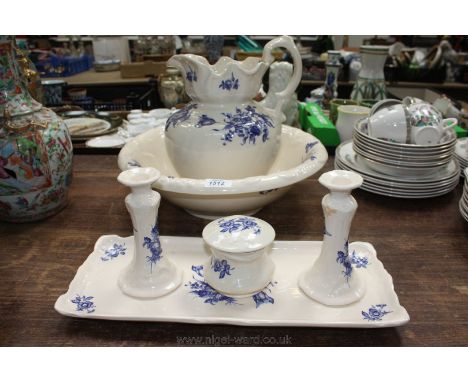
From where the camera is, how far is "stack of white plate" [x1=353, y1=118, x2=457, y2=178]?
876mm

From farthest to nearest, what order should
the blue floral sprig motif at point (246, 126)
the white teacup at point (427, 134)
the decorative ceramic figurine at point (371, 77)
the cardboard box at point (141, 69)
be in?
the cardboard box at point (141, 69) < the decorative ceramic figurine at point (371, 77) < the white teacup at point (427, 134) < the blue floral sprig motif at point (246, 126)

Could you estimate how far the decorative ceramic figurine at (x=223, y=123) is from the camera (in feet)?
2.59

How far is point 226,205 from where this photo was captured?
761 millimetres

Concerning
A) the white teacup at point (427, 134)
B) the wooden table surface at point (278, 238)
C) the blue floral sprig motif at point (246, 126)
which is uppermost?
the blue floral sprig motif at point (246, 126)

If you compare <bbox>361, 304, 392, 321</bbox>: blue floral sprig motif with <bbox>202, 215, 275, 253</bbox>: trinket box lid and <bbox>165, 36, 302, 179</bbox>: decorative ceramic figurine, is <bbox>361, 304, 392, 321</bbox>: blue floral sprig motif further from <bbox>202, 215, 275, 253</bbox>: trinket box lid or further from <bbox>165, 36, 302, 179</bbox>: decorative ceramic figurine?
<bbox>165, 36, 302, 179</bbox>: decorative ceramic figurine

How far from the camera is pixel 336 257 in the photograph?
605mm

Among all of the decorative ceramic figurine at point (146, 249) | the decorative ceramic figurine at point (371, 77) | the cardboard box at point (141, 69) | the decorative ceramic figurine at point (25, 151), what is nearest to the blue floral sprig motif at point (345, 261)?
the decorative ceramic figurine at point (146, 249)

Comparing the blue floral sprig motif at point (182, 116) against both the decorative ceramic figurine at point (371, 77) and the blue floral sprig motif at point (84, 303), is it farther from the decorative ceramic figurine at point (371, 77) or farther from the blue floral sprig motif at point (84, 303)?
the decorative ceramic figurine at point (371, 77)

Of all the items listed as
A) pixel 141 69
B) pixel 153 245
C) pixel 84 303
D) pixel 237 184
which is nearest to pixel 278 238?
pixel 237 184

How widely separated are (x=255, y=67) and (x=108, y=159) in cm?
60

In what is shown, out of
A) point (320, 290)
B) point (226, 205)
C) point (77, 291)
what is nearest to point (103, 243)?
point (77, 291)

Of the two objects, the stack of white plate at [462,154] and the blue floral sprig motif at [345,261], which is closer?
the blue floral sprig motif at [345,261]

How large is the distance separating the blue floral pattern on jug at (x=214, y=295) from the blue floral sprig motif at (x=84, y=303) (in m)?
0.15

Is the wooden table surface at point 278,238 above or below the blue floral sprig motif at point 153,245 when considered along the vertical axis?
below
